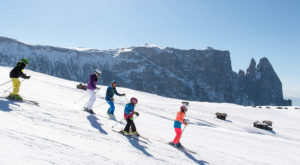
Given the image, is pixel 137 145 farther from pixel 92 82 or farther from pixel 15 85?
pixel 15 85

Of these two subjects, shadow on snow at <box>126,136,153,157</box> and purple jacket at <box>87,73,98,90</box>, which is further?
purple jacket at <box>87,73,98,90</box>

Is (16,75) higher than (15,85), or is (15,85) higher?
(16,75)

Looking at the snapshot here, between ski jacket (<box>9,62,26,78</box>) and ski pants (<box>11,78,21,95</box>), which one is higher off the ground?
ski jacket (<box>9,62,26,78</box>)

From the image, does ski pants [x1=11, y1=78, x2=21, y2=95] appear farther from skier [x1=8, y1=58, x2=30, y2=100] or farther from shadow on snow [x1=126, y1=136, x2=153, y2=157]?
shadow on snow [x1=126, y1=136, x2=153, y2=157]

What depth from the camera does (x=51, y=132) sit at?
7.27 metres

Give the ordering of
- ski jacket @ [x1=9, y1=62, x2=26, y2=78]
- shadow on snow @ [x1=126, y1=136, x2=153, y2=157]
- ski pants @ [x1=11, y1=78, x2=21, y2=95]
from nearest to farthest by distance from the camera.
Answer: shadow on snow @ [x1=126, y1=136, x2=153, y2=157] → ski jacket @ [x1=9, y1=62, x2=26, y2=78] → ski pants @ [x1=11, y1=78, x2=21, y2=95]

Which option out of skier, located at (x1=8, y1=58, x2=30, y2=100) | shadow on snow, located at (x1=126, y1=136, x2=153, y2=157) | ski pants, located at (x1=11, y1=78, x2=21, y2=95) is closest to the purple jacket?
skier, located at (x1=8, y1=58, x2=30, y2=100)

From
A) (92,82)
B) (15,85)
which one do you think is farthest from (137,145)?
(15,85)

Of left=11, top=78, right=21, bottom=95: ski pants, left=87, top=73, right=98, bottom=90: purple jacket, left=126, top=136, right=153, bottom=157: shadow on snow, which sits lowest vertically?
left=126, top=136, right=153, bottom=157: shadow on snow

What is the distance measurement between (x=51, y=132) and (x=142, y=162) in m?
3.17

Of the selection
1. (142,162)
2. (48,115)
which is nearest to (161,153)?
(142,162)

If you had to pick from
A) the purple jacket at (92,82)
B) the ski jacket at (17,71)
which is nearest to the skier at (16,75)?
the ski jacket at (17,71)

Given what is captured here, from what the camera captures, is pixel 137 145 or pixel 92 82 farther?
pixel 92 82

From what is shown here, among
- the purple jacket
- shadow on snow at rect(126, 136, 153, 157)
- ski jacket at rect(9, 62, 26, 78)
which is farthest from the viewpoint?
the purple jacket
